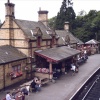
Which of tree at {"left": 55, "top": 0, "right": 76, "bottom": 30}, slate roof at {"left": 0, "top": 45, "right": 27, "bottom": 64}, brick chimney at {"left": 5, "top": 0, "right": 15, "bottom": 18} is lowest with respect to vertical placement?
slate roof at {"left": 0, "top": 45, "right": 27, "bottom": 64}

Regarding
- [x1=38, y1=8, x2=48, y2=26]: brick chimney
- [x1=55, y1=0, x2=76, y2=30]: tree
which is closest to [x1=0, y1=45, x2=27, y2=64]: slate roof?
[x1=38, y1=8, x2=48, y2=26]: brick chimney

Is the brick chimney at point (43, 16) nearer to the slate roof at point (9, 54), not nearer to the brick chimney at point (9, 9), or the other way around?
the brick chimney at point (9, 9)

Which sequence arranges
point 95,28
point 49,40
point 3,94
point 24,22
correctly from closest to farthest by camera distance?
point 3,94
point 24,22
point 49,40
point 95,28

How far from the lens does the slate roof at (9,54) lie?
64.5 feet

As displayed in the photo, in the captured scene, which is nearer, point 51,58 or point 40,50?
point 51,58

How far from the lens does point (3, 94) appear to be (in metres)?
17.8

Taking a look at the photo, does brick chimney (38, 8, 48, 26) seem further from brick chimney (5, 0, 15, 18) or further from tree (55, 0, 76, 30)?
tree (55, 0, 76, 30)

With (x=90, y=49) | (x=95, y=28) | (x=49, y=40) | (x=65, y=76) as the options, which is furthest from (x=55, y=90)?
(x=95, y=28)

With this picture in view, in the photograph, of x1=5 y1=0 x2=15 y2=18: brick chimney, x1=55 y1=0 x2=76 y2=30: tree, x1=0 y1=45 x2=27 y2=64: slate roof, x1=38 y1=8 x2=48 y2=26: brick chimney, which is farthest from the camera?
x1=55 y1=0 x2=76 y2=30: tree

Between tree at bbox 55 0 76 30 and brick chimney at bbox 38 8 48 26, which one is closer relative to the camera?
brick chimney at bbox 38 8 48 26

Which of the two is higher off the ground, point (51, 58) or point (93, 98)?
point (51, 58)

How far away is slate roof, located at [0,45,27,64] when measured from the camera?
774 inches

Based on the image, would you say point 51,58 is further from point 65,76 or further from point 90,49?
point 90,49

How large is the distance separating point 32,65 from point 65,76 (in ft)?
14.0
